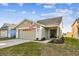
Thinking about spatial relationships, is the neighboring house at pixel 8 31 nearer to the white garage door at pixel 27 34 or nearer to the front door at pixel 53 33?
the white garage door at pixel 27 34

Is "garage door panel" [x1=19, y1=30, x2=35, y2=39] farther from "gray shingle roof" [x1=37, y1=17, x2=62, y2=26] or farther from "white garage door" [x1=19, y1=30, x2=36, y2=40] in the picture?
"gray shingle roof" [x1=37, y1=17, x2=62, y2=26]

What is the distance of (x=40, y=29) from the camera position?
15.0ft

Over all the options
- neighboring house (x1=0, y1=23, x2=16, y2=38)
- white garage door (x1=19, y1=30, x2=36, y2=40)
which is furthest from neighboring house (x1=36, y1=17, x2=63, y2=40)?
neighboring house (x1=0, y1=23, x2=16, y2=38)

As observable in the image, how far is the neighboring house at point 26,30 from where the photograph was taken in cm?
456

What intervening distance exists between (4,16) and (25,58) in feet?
2.95

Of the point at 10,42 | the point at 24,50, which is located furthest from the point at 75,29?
the point at 10,42

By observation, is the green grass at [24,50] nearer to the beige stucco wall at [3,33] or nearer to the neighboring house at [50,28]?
the neighboring house at [50,28]

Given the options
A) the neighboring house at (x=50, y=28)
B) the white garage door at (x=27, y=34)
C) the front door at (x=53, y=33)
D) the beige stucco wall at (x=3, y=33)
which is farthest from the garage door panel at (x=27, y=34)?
the front door at (x=53, y=33)

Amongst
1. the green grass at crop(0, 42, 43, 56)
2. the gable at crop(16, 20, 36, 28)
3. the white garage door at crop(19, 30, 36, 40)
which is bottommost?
the green grass at crop(0, 42, 43, 56)

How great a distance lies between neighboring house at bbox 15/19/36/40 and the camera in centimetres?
456

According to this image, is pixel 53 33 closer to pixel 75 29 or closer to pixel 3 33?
pixel 75 29

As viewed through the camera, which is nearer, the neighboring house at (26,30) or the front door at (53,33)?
the front door at (53,33)

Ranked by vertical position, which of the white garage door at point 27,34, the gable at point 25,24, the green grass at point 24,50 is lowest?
the green grass at point 24,50

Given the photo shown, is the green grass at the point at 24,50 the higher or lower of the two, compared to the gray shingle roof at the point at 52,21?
lower
